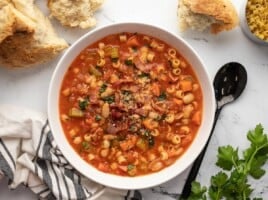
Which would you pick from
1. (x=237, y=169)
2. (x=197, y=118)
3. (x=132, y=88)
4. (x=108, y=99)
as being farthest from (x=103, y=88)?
(x=237, y=169)

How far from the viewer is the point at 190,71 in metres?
3.84

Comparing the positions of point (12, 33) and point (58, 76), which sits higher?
point (12, 33)

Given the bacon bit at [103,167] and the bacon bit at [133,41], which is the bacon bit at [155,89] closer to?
the bacon bit at [133,41]

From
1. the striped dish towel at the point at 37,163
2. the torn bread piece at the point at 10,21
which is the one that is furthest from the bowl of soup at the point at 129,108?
the torn bread piece at the point at 10,21

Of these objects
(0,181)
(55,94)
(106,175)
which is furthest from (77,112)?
(0,181)

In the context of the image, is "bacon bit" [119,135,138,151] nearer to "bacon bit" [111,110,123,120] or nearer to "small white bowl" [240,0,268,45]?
"bacon bit" [111,110,123,120]

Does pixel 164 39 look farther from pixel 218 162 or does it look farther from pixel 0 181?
pixel 0 181

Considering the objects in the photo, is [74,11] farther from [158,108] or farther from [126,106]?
[158,108]

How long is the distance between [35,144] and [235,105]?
4.18 feet

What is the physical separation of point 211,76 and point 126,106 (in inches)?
23.1

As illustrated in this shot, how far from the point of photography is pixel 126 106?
378 centimetres

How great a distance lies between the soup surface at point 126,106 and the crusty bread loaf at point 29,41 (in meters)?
0.18

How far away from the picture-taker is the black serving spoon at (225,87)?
12.8 feet

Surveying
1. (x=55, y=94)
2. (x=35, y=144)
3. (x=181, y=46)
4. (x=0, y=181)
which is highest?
(x=181, y=46)
